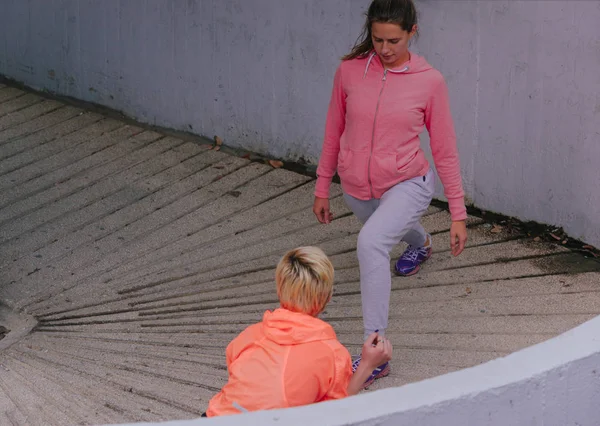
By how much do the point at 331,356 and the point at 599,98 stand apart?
9.52 ft

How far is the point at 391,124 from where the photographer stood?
514cm

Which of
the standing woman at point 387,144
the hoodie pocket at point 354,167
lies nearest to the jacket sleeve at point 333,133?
the standing woman at point 387,144

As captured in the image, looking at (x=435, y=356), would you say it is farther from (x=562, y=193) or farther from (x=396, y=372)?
(x=562, y=193)

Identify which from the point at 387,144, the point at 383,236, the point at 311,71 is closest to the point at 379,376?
the point at 383,236

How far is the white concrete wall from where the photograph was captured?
3.35 m

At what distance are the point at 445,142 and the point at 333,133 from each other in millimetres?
588

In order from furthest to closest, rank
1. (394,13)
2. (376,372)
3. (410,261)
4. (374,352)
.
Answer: (410,261), (376,372), (394,13), (374,352)

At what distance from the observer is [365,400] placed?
3.41m

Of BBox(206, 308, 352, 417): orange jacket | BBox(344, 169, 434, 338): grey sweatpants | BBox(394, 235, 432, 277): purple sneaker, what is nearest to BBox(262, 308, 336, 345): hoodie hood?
BBox(206, 308, 352, 417): orange jacket

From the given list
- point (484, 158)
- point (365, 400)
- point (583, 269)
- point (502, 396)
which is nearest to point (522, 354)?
point (502, 396)

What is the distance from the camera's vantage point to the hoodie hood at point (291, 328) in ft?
12.6

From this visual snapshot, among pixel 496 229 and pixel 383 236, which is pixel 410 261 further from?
pixel 383 236

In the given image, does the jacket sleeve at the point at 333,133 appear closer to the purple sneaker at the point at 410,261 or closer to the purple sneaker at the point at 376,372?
the purple sneaker at the point at 410,261

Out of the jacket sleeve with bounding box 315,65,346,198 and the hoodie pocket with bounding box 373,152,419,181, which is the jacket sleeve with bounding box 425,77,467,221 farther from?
the jacket sleeve with bounding box 315,65,346,198
